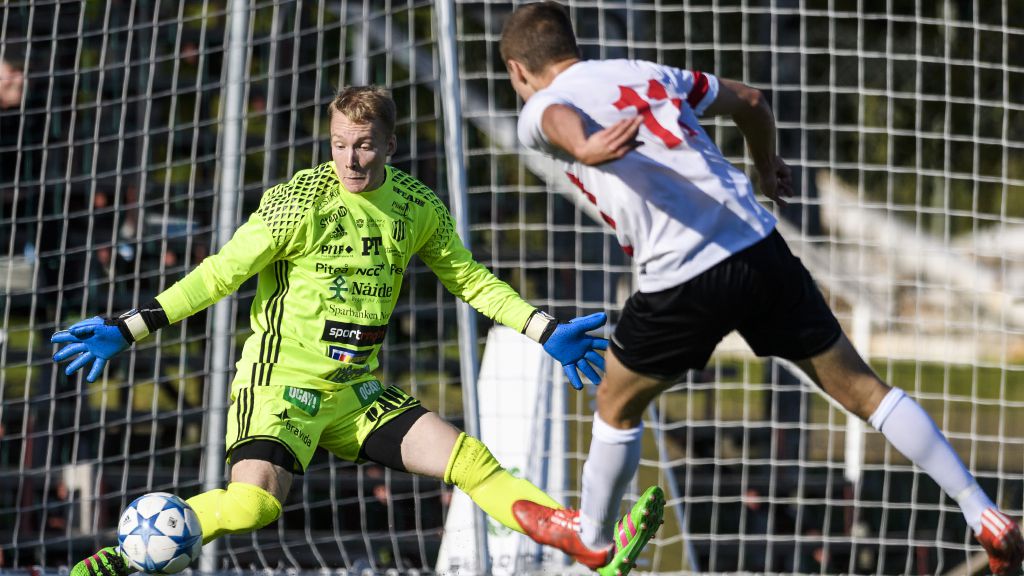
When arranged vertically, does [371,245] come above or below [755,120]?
below

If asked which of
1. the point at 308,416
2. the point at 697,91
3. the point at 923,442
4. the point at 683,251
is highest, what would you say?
the point at 697,91

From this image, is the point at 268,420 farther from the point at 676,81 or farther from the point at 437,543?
the point at 437,543

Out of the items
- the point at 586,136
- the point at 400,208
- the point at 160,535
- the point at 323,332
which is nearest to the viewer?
the point at 586,136

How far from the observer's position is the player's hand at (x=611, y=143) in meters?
3.18

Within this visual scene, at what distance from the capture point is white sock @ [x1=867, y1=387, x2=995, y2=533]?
12.1ft

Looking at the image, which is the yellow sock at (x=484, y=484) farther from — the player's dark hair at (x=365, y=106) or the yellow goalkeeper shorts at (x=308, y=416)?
the player's dark hair at (x=365, y=106)

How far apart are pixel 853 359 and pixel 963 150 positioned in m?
7.53

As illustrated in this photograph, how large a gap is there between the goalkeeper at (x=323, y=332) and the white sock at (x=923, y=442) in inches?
45.5

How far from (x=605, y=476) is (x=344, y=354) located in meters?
1.03

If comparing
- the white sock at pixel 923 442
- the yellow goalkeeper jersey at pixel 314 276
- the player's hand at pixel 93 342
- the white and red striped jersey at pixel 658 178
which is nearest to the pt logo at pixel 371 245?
the yellow goalkeeper jersey at pixel 314 276

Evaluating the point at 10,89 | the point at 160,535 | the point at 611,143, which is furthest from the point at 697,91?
the point at 10,89

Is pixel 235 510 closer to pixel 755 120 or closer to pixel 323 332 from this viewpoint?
pixel 323 332

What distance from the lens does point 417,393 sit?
8.68 meters

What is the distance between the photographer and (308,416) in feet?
14.2
